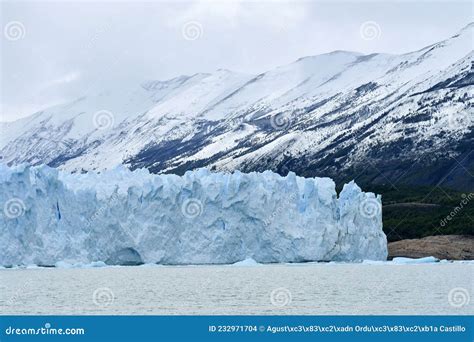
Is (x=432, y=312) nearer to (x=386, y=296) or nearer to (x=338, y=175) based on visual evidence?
(x=386, y=296)

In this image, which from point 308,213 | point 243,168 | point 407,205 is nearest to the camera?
point 308,213

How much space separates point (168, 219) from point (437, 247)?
31407 millimetres

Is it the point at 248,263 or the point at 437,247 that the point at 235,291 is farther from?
the point at 437,247

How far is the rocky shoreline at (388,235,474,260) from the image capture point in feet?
245

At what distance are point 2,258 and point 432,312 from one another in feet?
105

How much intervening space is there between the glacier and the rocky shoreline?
50.7 ft

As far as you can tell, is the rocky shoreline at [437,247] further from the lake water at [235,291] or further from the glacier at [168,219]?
the lake water at [235,291]

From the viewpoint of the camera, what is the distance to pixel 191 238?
183ft

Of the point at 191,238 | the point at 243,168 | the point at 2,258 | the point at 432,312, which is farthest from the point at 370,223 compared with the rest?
the point at 243,168

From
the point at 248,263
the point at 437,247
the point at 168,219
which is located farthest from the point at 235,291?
the point at 437,247

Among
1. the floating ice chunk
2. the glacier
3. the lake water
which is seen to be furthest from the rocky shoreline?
the floating ice chunk

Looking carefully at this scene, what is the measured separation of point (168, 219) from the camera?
55688mm

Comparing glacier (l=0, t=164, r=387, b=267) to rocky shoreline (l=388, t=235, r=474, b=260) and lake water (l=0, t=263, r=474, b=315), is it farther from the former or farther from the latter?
rocky shoreline (l=388, t=235, r=474, b=260)

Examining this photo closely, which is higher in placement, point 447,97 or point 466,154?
point 447,97
